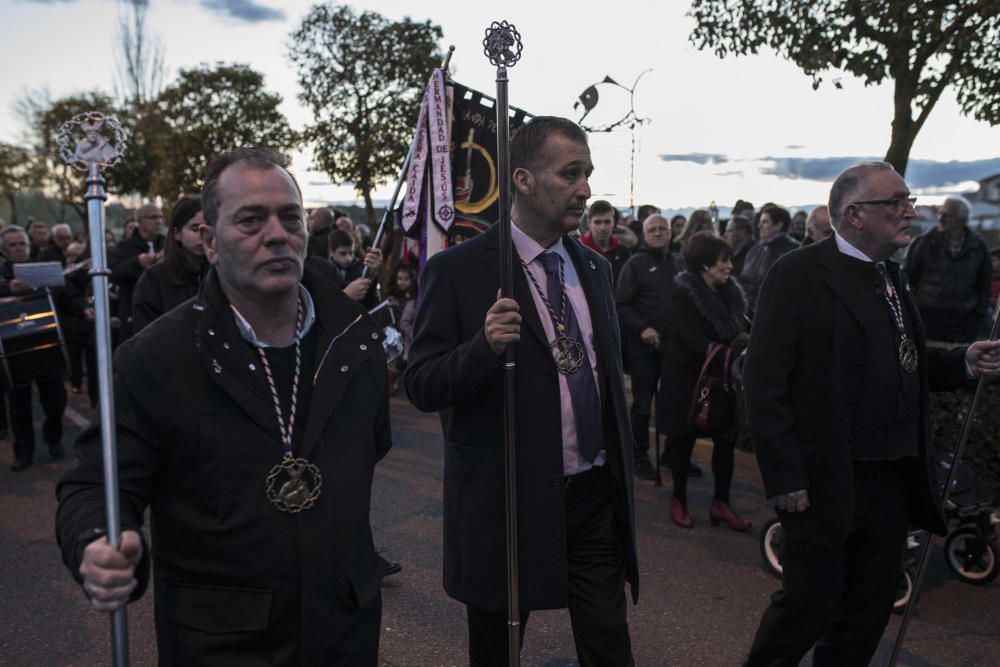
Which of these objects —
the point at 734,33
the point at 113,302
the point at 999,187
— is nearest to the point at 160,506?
the point at 734,33

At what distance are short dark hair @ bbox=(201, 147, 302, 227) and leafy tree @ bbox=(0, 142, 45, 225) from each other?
48548mm

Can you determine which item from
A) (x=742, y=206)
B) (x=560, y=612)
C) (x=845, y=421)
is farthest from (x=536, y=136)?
(x=742, y=206)

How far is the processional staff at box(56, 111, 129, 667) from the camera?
1.61 meters

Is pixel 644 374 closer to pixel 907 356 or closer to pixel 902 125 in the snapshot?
pixel 907 356

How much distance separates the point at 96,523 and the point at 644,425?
18.3 feet

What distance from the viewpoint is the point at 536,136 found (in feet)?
9.61

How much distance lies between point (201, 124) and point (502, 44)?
35.9m

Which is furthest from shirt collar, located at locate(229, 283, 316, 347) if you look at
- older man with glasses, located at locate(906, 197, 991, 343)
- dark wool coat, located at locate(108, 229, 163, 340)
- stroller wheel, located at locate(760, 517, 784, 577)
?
older man with glasses, located at locate(906, 197, 991, 343)

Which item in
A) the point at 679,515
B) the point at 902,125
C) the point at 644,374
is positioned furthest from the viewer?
the point at 902,125

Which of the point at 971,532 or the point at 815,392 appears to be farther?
the point at 971,532

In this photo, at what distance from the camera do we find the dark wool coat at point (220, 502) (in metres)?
1.86

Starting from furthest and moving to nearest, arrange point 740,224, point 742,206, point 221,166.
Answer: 1. point 742,206
2. point 740,224
3. point 221,166

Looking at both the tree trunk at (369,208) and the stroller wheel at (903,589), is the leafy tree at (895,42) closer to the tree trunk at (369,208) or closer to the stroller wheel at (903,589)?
the stroller wheel at (903,589)

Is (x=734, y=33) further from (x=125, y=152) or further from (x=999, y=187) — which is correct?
(x=999, y=187)
